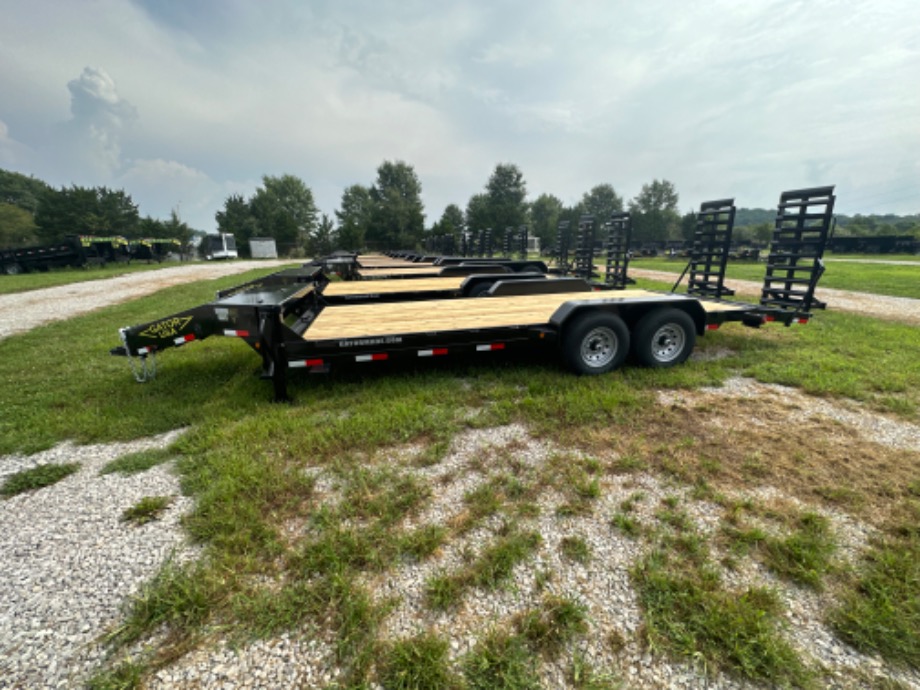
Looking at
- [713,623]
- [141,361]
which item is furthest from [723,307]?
[141,361]

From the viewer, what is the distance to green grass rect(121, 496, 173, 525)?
2408 mm

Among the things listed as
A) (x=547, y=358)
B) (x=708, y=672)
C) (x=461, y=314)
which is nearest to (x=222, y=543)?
(x=708, y=672)

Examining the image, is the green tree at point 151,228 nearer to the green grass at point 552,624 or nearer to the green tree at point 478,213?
the green tree at point 478,213

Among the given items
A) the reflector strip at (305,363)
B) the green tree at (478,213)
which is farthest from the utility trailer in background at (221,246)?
the reflector strip at (305,363)

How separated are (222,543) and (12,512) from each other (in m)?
1.57

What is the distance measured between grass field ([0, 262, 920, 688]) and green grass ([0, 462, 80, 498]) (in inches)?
16.9

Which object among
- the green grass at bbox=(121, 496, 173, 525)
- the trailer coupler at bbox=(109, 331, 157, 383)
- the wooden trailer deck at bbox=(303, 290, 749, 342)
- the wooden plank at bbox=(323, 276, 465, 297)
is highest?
the wooden plank at bbox=(323, 276, 465, 297)

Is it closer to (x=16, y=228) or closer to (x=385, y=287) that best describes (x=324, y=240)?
(x=16, y=228)

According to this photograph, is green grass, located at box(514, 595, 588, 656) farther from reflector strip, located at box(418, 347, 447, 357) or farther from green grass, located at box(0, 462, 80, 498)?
green grass, located at box(0, 462, 80, 498)

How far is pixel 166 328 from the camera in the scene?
4.00m

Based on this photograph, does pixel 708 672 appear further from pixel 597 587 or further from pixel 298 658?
pixel 298 658

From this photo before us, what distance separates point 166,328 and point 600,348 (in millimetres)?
4624

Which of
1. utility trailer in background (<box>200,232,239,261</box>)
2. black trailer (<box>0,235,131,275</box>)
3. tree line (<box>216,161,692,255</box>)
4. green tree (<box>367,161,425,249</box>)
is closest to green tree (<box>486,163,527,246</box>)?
tree line (<box>216,161,692,255</box>)

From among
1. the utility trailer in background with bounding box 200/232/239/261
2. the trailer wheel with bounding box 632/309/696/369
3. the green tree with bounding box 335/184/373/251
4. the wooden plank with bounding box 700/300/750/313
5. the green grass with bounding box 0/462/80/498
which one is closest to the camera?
the green grass with bounding box 0/462/80/498
